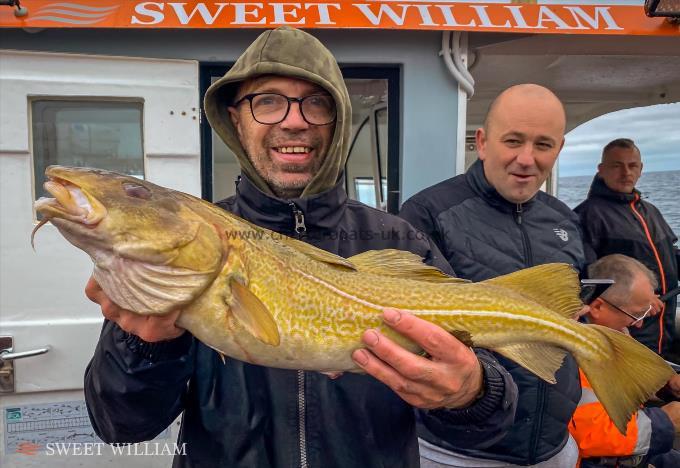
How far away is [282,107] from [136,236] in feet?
2.95

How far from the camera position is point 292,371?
1861 mm

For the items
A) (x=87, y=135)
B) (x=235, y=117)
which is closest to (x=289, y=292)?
(x=235, y=117)

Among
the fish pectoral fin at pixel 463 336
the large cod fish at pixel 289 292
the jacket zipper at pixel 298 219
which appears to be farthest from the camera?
the jacket zipper at pixel 298 219

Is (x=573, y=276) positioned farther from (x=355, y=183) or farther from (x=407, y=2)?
(x=355, y=183)

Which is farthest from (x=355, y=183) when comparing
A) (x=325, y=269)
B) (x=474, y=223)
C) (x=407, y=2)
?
(x=325, y=269)

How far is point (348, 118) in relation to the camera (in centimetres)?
212

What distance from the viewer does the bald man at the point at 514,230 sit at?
2570mm

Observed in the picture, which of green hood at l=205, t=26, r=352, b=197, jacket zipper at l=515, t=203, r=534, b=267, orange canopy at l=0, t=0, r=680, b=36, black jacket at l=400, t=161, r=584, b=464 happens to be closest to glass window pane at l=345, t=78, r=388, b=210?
orange canopy at l=0, t=0, r=680, b=36

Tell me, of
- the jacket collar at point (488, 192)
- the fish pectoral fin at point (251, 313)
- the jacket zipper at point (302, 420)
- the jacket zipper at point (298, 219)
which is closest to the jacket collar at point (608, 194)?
the jacket collar at point (488, 192)

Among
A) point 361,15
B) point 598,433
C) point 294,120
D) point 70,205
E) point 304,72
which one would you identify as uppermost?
A: point 361,15

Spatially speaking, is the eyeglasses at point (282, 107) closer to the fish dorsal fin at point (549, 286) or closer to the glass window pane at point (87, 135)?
the fish dorsal fin at point (549, 286)

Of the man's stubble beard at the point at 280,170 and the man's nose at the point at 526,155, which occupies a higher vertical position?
the man's nose at the point at 526,155

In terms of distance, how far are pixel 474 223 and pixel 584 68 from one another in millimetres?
3469

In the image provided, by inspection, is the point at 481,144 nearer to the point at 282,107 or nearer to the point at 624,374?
the point at 282,107
